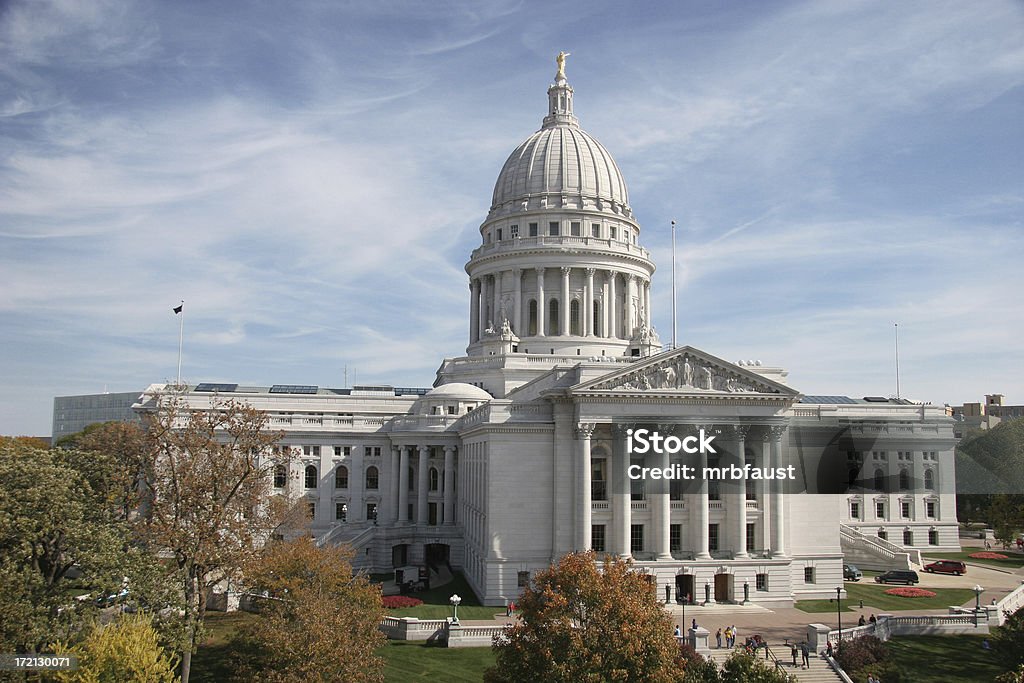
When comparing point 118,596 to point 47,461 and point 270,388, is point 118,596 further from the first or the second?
point 270,388

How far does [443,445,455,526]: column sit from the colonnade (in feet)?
60.2

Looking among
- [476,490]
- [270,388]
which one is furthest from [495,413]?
[270,388]

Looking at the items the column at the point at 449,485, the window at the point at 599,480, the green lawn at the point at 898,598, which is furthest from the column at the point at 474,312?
the green lawn at the point at 898,598

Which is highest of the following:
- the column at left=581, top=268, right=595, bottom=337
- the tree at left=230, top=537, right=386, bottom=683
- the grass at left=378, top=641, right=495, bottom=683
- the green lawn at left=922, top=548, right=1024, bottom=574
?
the column at left=581, top=268, right=595, bottom=337

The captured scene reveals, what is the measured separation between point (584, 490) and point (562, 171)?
50.2 metres

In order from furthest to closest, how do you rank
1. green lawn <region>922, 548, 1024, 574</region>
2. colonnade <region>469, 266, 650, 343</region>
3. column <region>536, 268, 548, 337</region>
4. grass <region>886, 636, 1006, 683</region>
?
colonnade <region>469, 266, 650, 343</region> < column <region>536, 268, 548, 337</region> < green lawn <region>922, 548, 1024, 574</region> < grass <region>886, 636, 1006, 683</region>

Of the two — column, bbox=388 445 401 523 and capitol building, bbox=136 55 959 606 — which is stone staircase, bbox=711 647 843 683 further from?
column, bbox=388 445 401 523

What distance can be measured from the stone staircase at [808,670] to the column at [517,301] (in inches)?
2082

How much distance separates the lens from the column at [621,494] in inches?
2592

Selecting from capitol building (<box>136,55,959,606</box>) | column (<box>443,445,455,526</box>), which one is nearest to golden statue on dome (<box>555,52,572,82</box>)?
capitol building (<box>136,55,959,606</box>)

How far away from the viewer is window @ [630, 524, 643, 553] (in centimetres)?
6794

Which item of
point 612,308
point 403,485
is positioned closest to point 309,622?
point 403,485

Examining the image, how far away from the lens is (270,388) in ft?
342

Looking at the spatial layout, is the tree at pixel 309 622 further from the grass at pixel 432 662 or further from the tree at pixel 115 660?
the tree at pixel 115 660
